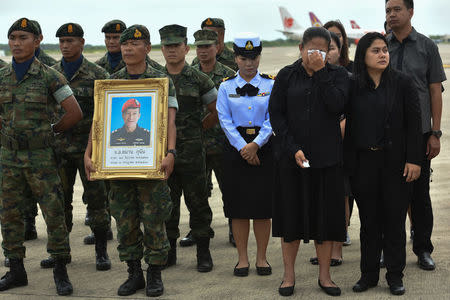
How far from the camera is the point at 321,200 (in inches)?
193

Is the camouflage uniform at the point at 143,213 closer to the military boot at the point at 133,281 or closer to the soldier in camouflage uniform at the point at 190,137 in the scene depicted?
the military boot at the point at 133,281

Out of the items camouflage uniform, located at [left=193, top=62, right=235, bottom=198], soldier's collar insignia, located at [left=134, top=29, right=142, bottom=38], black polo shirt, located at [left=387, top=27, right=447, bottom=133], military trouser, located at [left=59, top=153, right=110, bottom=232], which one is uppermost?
soldier's collar insignia, located at [left=134, top=29, right=142, bottom=38]

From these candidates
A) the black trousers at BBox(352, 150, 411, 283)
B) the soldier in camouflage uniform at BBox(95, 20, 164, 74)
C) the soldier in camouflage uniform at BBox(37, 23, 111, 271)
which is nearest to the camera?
the black trousers at BBox(352, 150, 411, 283)

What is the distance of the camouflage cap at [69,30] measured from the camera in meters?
6.22

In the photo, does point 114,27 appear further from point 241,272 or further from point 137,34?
point 241,272

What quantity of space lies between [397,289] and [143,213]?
2.00 meters

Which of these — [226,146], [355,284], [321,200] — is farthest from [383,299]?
[226,146]

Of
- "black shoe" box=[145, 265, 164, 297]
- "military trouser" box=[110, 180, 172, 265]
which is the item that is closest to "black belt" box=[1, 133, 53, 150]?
"military trouser" box=[110, 180, 172, 265]

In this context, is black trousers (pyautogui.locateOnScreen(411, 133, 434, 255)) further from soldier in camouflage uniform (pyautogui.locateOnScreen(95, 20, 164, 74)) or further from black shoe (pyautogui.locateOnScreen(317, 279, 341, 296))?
soldier in camouflage uniform (pyautogui.locateOnScreen(95, 20, 164, 74))

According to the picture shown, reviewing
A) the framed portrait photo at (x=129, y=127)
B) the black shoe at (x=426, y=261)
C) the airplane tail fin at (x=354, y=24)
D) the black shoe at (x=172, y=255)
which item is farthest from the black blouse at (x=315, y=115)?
the airplane tail fin at (x=354, y=24)

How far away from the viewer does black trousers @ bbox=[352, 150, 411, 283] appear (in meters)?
4.95

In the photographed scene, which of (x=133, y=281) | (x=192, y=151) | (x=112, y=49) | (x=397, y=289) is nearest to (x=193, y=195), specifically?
(x=192, y=151)

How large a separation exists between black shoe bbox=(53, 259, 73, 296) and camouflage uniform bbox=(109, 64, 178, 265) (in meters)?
0.51

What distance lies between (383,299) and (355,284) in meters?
0.35
